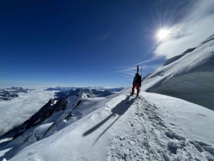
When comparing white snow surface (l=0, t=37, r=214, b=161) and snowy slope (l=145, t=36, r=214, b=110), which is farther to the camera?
snowy slope (l=145, t=36, r=214, b=110)

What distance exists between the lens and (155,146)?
4773mm

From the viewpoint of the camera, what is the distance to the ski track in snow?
166 inches

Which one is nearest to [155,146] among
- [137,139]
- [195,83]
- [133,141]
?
[137,139]

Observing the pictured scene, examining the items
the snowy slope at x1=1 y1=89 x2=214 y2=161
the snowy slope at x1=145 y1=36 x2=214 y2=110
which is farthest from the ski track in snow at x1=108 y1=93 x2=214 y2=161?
the snowy slope at x1=145 y1=36 x2=214 y2=110

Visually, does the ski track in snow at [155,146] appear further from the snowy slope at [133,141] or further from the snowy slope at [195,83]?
the snowy slope at [195,83]

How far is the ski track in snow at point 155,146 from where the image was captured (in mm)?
4211

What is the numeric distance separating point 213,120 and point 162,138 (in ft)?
14.3

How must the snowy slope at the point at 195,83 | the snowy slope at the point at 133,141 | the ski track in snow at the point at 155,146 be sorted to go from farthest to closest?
the snowy slope at the point at 195,83 → the ski track in snow at the point at 155,146 → the snowy slope at the point at 133,141

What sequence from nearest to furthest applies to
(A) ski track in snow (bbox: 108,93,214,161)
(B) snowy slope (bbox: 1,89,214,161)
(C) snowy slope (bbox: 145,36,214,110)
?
(B) snowy slope (bbox: 1,89,214,161), (A) ski track in snow (bbox: 108,93,214,161), (C) snowy slope (bbox: 145,36,214,110)

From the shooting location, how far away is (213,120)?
7.25m

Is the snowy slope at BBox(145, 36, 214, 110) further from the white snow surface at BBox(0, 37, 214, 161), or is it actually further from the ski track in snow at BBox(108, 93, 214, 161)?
the ski track in snow at BBox(108, 93, 214, 161)

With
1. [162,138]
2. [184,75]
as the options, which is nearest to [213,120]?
[162,138]

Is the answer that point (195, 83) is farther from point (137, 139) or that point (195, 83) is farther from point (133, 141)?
point (133, 141)

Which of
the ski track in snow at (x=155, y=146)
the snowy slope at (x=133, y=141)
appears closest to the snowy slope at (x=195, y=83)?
the snowy slope at (x=133, y=141)
